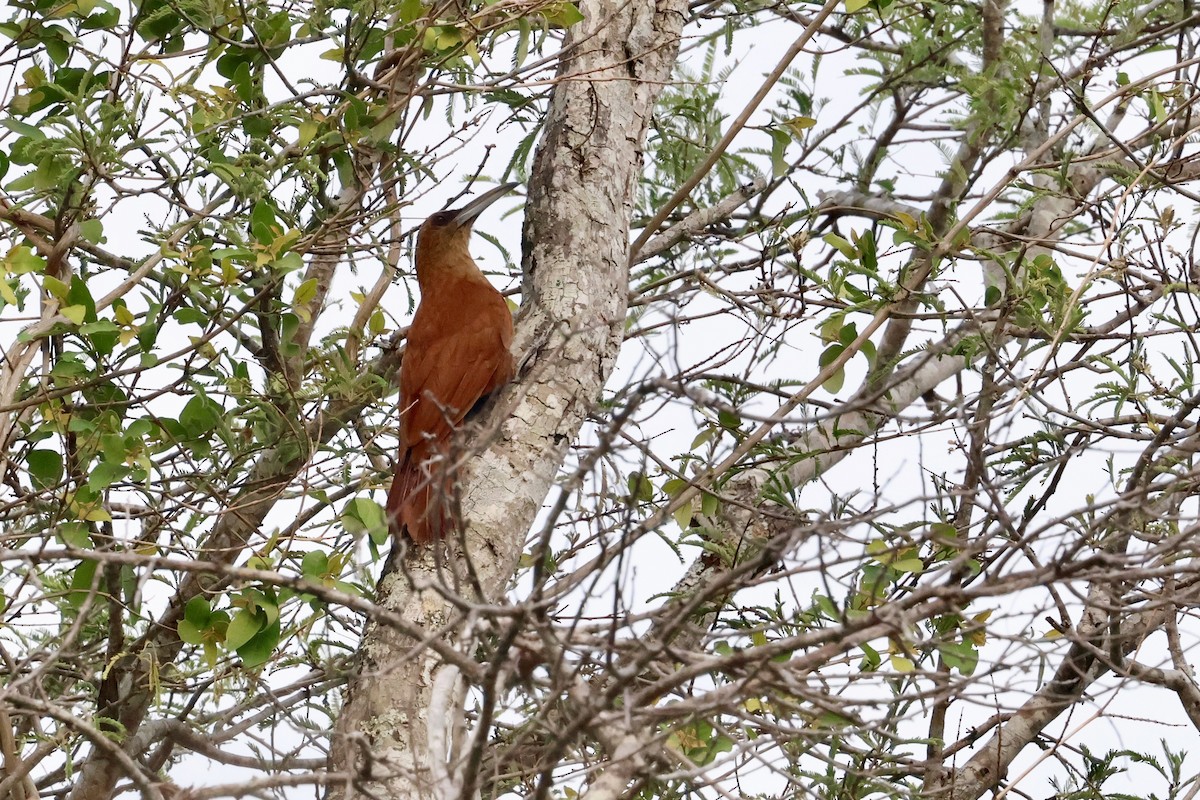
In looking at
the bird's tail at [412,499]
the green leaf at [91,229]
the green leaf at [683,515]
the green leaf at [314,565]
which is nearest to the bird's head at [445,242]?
the bird's tail at [412,499]

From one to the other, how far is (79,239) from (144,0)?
0.74 m

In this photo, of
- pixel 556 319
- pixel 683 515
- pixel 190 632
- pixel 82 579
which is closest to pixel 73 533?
pixel 82 579

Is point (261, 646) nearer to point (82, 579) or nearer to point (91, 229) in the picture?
point (82, 579)

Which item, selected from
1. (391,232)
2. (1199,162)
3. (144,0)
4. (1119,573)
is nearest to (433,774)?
(1119,573)

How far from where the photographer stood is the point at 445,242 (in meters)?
5.41

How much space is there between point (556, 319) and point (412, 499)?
0.69 meters

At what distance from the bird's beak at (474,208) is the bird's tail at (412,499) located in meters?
1.22

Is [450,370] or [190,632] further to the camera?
[450,370]

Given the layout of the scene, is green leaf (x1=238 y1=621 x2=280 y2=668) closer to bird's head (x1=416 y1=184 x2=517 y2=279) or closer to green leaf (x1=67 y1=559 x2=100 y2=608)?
green leaf (x1=67 y1=559 x2=100 y2=608)

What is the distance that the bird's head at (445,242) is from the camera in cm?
532

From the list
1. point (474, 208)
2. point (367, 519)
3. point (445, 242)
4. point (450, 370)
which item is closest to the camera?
point (367, 519)

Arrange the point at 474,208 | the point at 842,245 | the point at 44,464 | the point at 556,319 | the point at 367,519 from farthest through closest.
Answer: the point at 474,208 → the point at 842,245 → the point at 556,319 → the point at 44,464 → the point at 367,519

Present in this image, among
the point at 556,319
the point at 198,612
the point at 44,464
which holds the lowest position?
the point at 198,612

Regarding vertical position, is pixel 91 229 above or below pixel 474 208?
below
